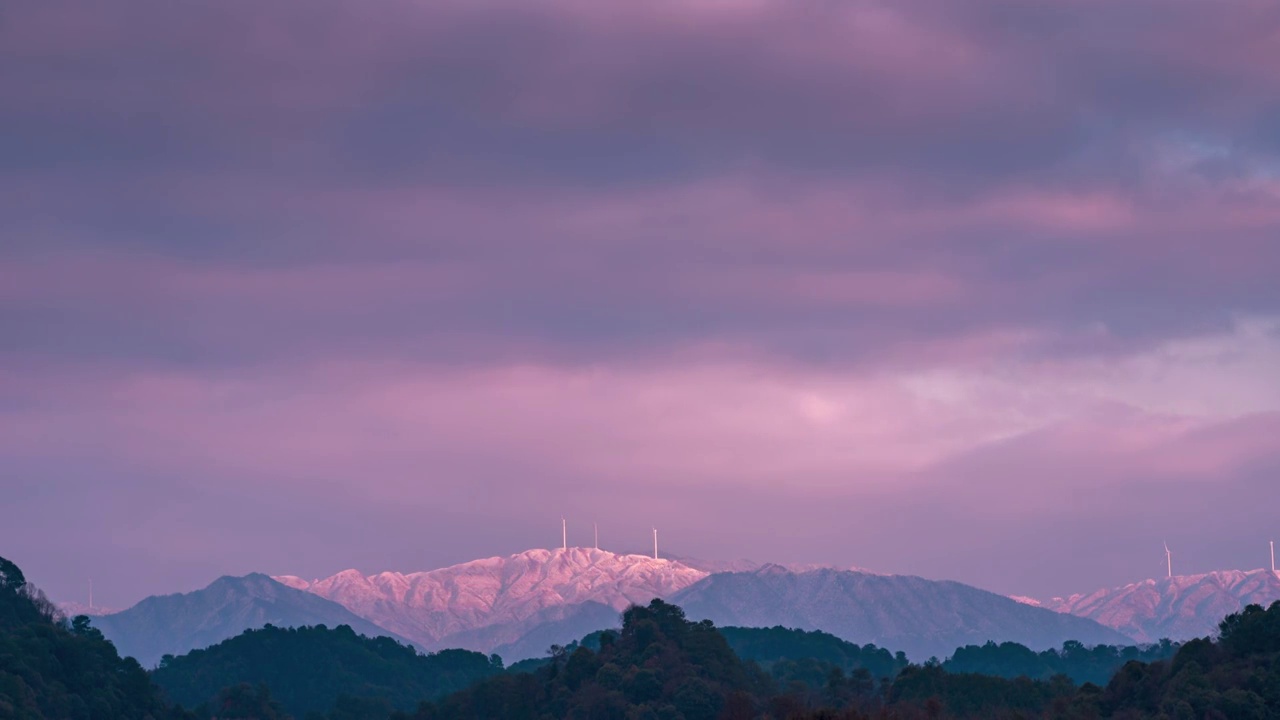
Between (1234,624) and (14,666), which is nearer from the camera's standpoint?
(1234,624)

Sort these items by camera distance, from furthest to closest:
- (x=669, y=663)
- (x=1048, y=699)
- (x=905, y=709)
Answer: (x=669, y=663)
(x=1048, y=699)
(x=905, y=709)

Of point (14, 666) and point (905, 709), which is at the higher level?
point (14, 666)

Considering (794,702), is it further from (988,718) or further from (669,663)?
(669,663)

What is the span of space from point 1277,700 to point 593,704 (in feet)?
272

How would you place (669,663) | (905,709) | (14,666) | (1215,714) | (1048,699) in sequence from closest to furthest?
(1215,714) → (905,709) → (1048,699) → (14,666) → (669,663)

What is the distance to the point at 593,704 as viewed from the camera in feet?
634

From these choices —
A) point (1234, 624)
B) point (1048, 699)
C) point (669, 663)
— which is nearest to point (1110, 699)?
point (1234, 624)

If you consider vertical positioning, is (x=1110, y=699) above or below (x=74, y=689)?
below

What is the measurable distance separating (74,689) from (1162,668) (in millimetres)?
119413

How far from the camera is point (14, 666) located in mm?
186000

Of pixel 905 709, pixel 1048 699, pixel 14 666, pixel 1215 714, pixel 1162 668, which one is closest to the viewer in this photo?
pixel 1215 714

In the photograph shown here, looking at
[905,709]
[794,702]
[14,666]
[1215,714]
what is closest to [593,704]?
[794,702]

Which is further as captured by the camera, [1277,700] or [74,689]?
[74,689]

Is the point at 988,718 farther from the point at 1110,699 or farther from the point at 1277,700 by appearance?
the point at 1277,700
